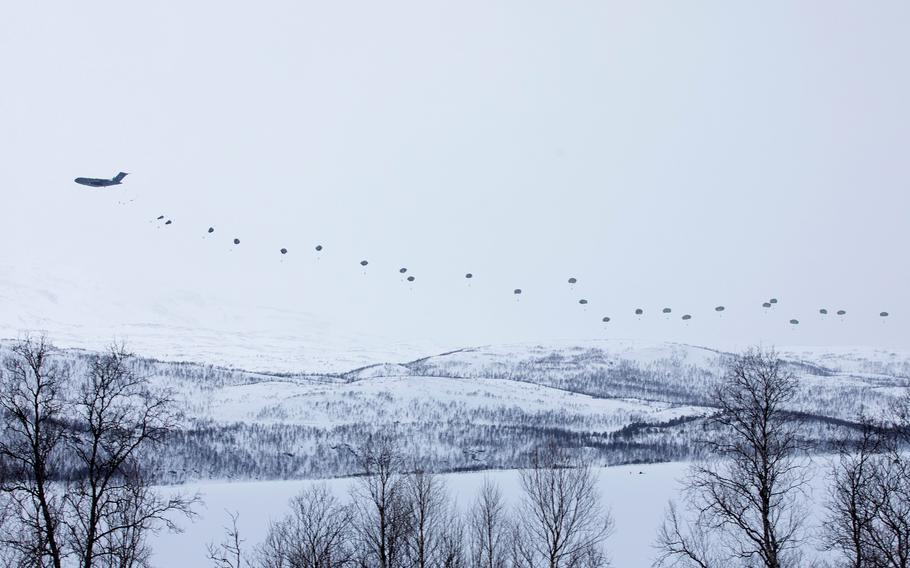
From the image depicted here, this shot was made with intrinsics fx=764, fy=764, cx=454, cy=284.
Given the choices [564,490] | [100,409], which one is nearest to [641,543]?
[564,490]

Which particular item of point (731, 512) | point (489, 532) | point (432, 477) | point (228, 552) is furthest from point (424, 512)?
point (731, 512)

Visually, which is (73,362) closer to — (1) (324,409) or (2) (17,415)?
(1) (324,409)

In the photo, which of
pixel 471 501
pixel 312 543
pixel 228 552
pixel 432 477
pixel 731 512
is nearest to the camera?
pixel 731 512

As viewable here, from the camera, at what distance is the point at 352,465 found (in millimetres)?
156500

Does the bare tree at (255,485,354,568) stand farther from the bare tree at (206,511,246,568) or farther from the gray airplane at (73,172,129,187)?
the gray airplane at (73,172,129,187)

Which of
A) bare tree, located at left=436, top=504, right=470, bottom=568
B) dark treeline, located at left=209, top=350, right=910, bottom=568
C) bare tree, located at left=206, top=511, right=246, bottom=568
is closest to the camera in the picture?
dark treeline, located at left=209, top=350, right=910, bottom=568

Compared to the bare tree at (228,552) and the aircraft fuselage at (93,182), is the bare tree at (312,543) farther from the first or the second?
the aircraft fuselage at (93,182)

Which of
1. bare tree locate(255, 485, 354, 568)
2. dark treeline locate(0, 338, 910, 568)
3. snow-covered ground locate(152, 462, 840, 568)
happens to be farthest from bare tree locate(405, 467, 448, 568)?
snow-covered ground locate(152, 462, 840, 568)

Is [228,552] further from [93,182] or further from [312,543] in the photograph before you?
[312,543]

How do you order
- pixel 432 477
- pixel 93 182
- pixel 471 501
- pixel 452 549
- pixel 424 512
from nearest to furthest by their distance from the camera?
pixel 452 549 < pixel 93 182 < pixel 424 512 < pixel 432 477 < pixel 471 501

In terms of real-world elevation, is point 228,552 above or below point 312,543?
below

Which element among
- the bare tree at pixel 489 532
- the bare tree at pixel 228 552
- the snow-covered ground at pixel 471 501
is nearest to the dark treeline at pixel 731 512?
the bare tree at pixel 489 532

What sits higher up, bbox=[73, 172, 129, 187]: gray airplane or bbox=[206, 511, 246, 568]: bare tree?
bbox=[73, 172, 129, 187]: gray airplane

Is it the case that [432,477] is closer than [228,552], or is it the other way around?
[432,477]
